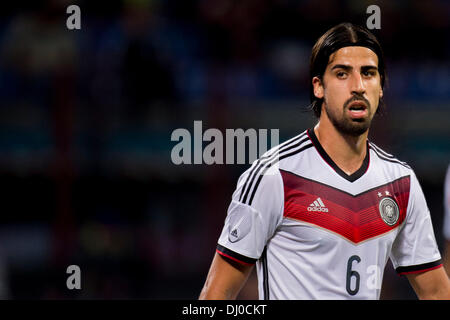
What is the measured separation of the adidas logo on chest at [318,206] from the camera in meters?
3.34

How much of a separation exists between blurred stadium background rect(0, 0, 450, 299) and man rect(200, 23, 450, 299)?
3935mm

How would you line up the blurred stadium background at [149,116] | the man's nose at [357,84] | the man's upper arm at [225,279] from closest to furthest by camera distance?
the man's upper arm at [225,279]
the man's nose at [357,84]
the blurred stadium background at [149,116]

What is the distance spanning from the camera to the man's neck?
11.4 ft

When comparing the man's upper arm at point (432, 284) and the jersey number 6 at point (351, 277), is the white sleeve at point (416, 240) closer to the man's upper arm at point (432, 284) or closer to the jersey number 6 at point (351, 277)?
the man's upper arm at point (432, 284)

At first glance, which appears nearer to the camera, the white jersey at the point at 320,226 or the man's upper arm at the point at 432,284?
the white jersey at the point at 320,226

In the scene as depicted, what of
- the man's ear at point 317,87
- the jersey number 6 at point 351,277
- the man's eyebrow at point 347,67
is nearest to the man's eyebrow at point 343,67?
the man's eyebrow at point 347,67

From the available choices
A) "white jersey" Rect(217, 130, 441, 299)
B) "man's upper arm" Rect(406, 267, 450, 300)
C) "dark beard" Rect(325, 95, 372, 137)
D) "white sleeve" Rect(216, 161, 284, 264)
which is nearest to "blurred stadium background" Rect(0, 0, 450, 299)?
"man's upper arm" Rect(406, 267, 450, 300)

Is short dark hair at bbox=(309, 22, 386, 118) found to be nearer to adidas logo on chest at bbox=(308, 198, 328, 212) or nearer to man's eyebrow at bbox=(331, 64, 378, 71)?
man's eyebrow at bbox=(331, 64, 378, 71)

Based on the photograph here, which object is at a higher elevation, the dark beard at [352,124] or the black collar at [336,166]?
the dark beard at [352,124]

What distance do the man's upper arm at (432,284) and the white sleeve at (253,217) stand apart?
73 cm

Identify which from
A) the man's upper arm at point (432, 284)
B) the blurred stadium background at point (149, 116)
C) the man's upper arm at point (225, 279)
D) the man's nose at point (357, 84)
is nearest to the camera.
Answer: the man's upper arm at point (225, 279)

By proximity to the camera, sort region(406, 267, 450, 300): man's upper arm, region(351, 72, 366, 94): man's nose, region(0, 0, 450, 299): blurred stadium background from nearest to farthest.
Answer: region(351, 72, 366, 94): man's nose, region(406, 267, 450, 300): man's upper arm, region(0, 0, 450, 299): blurred stadium background

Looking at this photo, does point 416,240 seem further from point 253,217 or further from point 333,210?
point 253,217

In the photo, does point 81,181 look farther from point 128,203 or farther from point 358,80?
point 358,80
